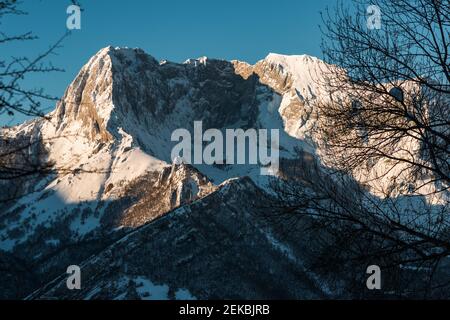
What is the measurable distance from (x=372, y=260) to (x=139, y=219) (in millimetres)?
171942

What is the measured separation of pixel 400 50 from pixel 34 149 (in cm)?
642

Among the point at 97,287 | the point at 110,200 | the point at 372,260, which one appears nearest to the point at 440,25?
the point at 372,260

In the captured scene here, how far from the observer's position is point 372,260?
10414 mm

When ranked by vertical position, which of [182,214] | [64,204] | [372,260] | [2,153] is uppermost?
[64,204]

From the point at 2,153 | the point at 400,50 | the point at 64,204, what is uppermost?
the point at 64,204

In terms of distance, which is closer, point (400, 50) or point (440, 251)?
point (440, 251)

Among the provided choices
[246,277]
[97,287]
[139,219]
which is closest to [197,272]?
[246,277]

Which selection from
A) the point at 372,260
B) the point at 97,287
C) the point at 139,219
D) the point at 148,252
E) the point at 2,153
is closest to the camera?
the point at 2,153

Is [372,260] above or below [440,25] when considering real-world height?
below

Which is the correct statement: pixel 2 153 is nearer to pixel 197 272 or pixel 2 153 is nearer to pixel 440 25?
pixel 440 25

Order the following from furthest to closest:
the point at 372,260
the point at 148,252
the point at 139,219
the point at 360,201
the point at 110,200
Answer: the point at 110,200 → the point at 139,219 → the point at 148,252 → the point at 360,201 → the point at 372,260

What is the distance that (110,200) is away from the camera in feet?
641

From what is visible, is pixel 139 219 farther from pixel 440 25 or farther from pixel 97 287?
pixel 440 25

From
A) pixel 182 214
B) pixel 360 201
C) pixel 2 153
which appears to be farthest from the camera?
pixel 182 214
